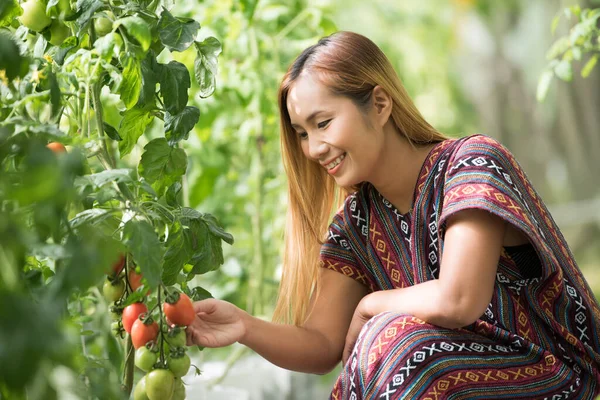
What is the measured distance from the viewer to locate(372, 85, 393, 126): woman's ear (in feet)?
4.95

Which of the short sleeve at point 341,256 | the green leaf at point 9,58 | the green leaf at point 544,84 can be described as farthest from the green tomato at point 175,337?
the green leaf at point 544,84

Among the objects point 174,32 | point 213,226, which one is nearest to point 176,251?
point 213,226

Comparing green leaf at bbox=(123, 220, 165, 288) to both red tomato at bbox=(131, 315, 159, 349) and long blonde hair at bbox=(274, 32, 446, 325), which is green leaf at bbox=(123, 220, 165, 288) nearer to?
red tomato at bbox=(131, 315, 159, 349)

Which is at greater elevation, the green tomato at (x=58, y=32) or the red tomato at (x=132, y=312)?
the green tomato at (x=58, y=32)

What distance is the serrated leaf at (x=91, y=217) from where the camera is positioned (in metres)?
0.94

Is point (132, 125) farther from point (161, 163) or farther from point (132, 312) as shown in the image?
point (132, 312)

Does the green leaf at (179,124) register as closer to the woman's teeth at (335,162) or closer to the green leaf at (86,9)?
the green leaf at (86,9)

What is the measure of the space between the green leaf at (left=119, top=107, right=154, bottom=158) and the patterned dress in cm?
50

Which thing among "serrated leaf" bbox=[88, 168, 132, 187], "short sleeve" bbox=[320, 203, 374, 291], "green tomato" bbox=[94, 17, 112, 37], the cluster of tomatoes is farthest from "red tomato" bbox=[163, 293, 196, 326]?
"short sleeve" bbox=[320, 203, 374, 291]

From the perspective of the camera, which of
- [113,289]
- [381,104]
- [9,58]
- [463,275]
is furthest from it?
[381,104]

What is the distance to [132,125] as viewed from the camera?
1129 millimetres

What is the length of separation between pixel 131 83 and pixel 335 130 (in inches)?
19.5

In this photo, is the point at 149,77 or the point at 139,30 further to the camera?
the point at 149,77

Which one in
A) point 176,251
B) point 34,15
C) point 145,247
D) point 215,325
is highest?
point 34,15
